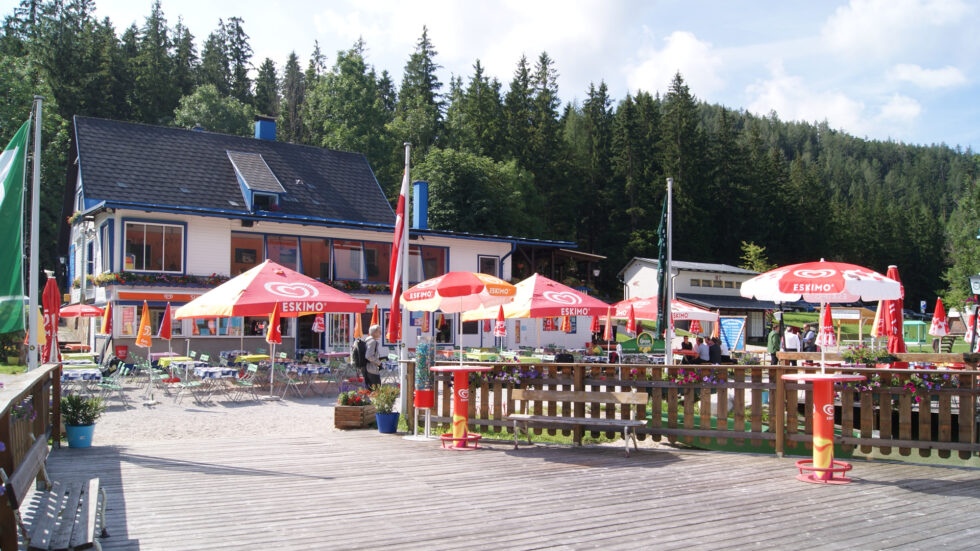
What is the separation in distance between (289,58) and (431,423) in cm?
7198

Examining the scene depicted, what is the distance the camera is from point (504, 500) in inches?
265

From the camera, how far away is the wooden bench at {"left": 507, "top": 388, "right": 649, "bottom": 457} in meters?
9.06

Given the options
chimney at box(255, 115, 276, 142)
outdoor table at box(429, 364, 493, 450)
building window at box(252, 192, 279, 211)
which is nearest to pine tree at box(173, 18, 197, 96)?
chimney at box(255, 115, 276, 142)

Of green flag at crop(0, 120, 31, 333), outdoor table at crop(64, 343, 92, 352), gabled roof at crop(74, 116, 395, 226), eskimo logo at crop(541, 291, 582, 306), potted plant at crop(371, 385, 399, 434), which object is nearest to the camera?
green flag at crop(0, 120, 31, 333)

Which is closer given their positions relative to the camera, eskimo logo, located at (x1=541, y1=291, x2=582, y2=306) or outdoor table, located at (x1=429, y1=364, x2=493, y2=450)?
outdoor table, located at (x1=429, y1=364, x2=493, y2=450)

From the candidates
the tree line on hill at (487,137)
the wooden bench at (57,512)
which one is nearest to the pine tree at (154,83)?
the tree line on hill at (487,137)

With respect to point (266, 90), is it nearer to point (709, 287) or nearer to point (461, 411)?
point (709, 287)

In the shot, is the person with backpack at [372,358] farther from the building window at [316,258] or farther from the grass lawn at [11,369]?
the building window at [316,258]

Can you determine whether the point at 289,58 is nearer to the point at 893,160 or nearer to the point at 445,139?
the point at 445,139

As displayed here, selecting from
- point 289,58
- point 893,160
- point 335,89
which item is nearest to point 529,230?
point 335,89

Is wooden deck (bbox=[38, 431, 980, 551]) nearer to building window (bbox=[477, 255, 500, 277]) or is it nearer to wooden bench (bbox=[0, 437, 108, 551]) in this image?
wooden bench (bbox=[0, 437, 108, 551])

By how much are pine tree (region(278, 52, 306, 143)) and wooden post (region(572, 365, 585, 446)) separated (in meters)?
56.6

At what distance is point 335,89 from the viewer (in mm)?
52375

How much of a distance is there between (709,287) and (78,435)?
4442cm
